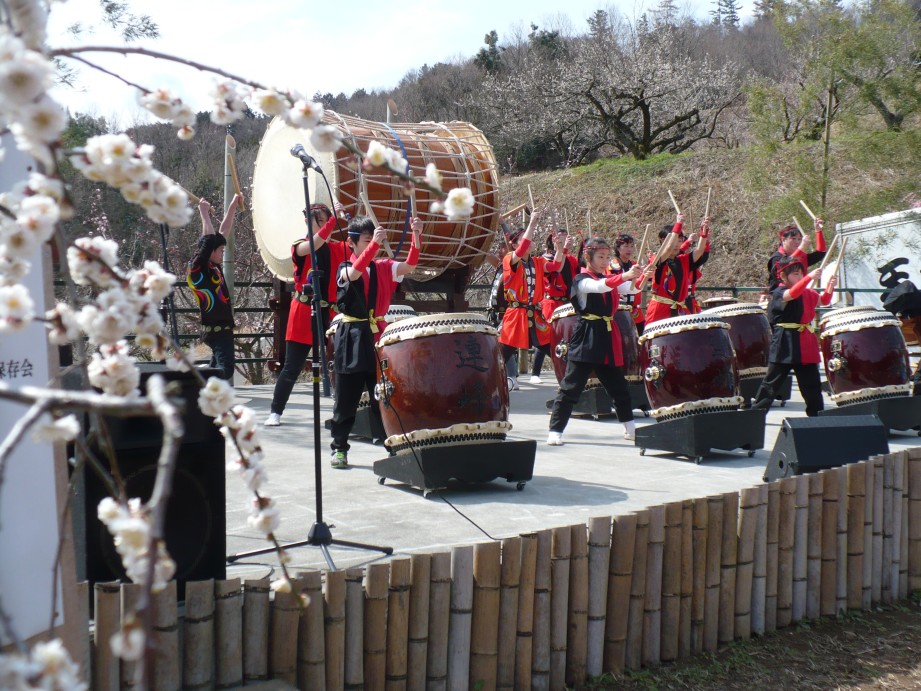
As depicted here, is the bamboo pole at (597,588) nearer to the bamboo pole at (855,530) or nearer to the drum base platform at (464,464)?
the bamboo pole at (855,530)

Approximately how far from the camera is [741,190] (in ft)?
76.0

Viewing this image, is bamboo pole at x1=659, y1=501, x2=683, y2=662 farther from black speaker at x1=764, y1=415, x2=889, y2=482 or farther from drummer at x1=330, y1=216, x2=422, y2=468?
drummer at x1=330, y1=216, x2=422, y2=468

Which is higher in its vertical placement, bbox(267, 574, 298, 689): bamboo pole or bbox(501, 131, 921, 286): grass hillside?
bbox(501, 131, 921, 286): grass hillside

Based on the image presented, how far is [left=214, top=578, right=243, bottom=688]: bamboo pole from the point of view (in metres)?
2.49

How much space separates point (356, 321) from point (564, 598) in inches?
109

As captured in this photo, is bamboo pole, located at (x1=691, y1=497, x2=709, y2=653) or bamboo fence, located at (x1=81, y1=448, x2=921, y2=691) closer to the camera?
bamboo fence, located at (x1=81, y1=448, x2=921, y2=691)

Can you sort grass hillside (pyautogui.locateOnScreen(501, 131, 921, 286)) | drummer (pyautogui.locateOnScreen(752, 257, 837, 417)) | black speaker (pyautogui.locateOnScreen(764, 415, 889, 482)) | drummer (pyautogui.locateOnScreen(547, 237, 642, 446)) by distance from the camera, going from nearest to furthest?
black speaker (pyautogui.locateOnScreen(764, 415, 889, 482))
drummer (pyautogui.locateOnScreen(547, 237, 642, 446))
drummer (pyautogui.locateOnScreen(752, 257, 837, 417))
grass hillside (pyautogui.locateOnScreen(501, 131, 921, 286))

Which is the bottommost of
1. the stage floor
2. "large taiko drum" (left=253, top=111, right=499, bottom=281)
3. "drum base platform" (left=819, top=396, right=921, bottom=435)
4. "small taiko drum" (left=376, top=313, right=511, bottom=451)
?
the stage floor

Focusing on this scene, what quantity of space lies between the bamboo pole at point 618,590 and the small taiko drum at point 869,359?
14.5 feet

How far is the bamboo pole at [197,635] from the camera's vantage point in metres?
2.45

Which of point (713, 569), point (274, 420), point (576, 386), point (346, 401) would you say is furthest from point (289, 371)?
point (713, 569)

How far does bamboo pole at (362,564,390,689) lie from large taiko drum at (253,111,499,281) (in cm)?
518

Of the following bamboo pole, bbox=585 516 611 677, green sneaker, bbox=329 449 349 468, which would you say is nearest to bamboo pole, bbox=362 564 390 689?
bamboo pole, bbox=585 516 611 677

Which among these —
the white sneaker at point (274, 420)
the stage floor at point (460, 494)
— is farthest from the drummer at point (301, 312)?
the stage floor at point (460, 494)
